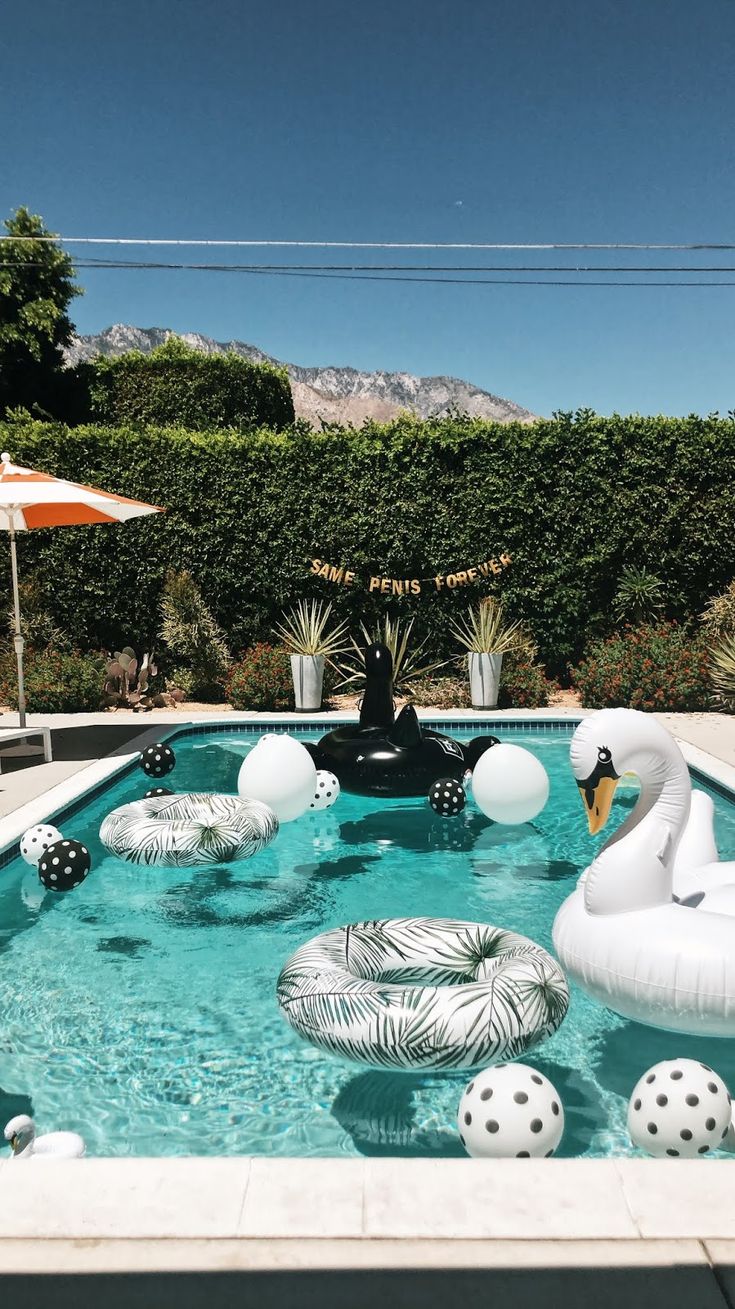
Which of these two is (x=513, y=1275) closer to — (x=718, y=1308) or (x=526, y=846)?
(x=718, y=1308)

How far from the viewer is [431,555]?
14.1 m

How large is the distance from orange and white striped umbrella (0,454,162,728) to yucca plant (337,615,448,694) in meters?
4.88

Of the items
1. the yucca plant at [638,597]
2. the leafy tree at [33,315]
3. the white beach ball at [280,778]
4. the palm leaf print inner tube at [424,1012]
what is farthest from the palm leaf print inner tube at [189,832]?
→ the leafy tree at [33,315]

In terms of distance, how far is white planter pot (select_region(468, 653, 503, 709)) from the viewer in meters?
12.8

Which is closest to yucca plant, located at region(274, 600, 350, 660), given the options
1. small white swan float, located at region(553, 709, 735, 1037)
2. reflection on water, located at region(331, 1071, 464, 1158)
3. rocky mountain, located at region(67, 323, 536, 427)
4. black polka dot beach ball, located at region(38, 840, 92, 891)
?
black polka dot beach ball, located at region(38, 840, 92, 891)

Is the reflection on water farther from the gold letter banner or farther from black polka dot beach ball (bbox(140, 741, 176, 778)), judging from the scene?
the gold letter banner

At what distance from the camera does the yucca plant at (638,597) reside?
1377 cm

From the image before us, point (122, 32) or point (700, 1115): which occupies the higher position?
point (122, 32)

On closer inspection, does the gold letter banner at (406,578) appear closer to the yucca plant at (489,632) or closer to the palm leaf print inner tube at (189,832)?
the yucca plant at (489,632)

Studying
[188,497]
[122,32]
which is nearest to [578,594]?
[188,497]

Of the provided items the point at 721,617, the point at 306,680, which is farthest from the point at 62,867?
the point at 721,617

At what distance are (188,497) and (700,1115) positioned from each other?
12.8 metres

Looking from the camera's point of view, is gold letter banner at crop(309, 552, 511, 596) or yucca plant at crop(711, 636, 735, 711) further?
gold letter banner at crop(309, 552, 511, 596)

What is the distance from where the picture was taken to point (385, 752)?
788 centimetres
